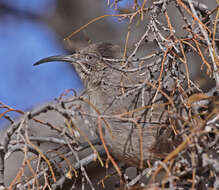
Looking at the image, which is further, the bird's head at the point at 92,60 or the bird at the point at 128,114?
the bird's head at the point at 92,60

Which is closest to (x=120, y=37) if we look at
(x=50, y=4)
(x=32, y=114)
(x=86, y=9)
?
(x=86, y=9)

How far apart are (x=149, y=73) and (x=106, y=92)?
2.48ft

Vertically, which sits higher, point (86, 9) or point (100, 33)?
point (86, 9)

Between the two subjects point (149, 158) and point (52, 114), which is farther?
point (52, 114)

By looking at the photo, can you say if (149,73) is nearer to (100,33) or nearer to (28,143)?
(28,143)

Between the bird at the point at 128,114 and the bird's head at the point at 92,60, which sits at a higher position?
the bird's head at the point at 92,60

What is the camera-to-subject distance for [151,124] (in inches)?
95.1

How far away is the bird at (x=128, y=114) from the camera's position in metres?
2.15

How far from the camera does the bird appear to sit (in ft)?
7.07

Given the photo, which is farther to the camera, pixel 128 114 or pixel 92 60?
pixel 92 60

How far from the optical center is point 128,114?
2.40m

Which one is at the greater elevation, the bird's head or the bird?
the bird's head

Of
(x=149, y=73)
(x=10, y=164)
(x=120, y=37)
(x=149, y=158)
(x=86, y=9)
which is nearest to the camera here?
(x=149, y=73)

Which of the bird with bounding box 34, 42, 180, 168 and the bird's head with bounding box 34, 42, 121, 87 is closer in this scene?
the bird with bounding box 34, 42, 180, 168
